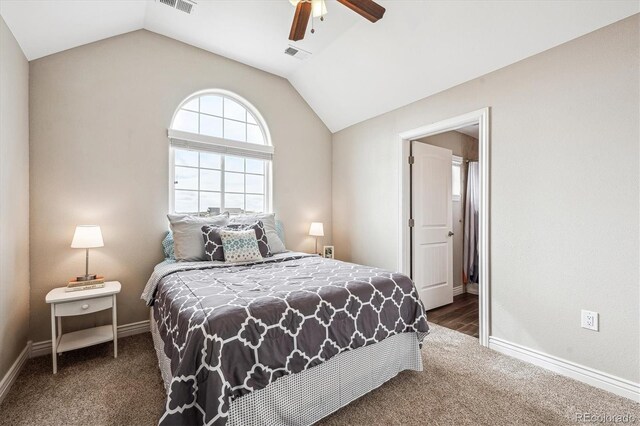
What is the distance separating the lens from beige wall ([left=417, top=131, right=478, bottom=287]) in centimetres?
419

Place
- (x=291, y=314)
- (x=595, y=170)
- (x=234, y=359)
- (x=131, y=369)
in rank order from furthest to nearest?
(x=131, y=369), (x=595, y=170), (x=291, y=314), (x=234, y=359)

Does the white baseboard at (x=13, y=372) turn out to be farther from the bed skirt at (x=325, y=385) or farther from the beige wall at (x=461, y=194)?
the beige wall at (x=461, y=194)

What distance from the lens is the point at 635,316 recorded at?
1.86 metres

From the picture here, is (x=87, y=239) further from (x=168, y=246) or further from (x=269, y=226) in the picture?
(x=269, y=226)

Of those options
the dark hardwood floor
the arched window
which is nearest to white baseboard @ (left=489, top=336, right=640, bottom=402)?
the dark hardwood floor

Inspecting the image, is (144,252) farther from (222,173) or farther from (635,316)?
(635,316)

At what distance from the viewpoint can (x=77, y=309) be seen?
7.25ft

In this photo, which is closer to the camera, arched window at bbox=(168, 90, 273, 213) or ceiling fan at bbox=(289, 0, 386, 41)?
ceiling fan at bbox=(289, 0, 386, 41)

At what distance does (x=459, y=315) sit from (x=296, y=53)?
3.56 meters

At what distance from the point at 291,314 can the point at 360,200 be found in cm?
259

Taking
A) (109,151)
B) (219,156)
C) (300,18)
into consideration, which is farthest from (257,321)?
(219,156)

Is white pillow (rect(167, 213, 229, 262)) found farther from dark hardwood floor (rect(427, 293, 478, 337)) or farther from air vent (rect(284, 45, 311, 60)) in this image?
dark hardwood floor (rect(427, 293, 478, 337))

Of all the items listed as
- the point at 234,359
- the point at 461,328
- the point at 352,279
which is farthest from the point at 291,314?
the point at 461,328

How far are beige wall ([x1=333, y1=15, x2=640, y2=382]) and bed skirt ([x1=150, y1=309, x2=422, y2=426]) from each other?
1.09 metres
